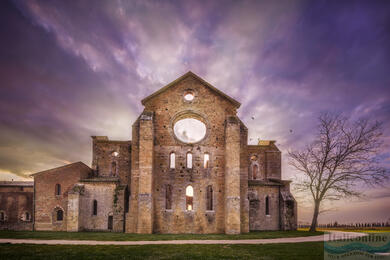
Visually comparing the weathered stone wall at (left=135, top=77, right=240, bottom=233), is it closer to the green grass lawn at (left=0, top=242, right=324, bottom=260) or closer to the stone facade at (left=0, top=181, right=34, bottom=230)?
the green grass lawn at (left=0, top=242, right=324, bottom=260)

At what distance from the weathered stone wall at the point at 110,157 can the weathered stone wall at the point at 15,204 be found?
7203mm

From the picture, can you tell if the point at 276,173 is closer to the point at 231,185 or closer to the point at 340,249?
the point at 231,185

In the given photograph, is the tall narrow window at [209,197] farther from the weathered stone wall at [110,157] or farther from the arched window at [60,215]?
the arched window at [60,215]

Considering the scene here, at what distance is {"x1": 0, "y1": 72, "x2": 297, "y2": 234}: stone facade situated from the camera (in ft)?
63.9

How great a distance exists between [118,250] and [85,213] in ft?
41.0

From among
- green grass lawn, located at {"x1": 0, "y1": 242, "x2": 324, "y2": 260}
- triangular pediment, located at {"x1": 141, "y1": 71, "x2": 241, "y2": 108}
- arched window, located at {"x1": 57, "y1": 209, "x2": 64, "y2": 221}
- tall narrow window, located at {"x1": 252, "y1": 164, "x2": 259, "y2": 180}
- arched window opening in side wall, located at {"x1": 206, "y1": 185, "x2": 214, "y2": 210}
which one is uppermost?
triangular pediment, located at {"x1": 141, "y1": 71, "x2": 241, "y2": 108}

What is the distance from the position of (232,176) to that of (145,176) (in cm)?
647

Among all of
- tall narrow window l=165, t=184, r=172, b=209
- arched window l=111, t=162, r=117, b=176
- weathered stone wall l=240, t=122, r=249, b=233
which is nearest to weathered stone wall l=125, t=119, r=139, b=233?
tall narrow window l=165, t=184, r=172, b=209

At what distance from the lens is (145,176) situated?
62.4ft

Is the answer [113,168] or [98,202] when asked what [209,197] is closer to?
[98,202]

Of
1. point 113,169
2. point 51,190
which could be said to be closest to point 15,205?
point 51,190

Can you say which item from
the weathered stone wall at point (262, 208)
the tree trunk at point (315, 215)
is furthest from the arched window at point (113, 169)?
the tree trunk at point (315, 215)

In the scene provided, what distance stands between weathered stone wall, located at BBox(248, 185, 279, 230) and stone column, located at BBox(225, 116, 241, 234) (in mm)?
4758

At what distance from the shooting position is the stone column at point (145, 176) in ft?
60.7
